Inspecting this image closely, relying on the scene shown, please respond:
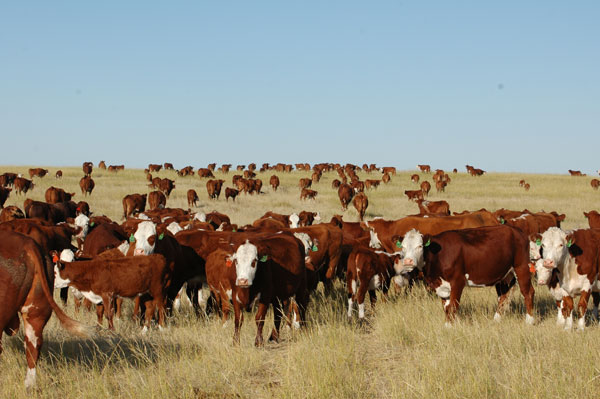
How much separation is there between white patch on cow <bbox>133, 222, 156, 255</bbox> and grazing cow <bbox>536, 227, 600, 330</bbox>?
19.1 ft

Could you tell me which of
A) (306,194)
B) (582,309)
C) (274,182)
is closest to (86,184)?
(306,194)

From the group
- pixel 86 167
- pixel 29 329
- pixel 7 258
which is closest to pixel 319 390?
pixel 29 329

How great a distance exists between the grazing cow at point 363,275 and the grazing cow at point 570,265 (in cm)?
259

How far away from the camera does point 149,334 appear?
7.73m

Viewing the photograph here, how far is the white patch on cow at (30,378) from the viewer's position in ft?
17.8

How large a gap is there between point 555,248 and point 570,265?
42 cm

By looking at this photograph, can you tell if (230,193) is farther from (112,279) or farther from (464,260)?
(464,260)

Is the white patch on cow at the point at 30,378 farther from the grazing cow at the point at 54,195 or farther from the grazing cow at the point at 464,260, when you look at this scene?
the grazing cow at the point at 54,195

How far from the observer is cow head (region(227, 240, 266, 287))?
22.2ft

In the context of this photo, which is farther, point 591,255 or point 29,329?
point 591,255

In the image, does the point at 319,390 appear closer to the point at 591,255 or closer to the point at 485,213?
the point at 591,255

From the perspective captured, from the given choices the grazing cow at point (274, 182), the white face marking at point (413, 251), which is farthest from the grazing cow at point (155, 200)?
the white face marking at point (413, 251)

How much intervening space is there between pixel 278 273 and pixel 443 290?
8.46 ft

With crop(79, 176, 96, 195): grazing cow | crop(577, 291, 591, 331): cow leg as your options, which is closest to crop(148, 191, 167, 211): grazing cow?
crop(79, 176, 96, 195): grazing cow
